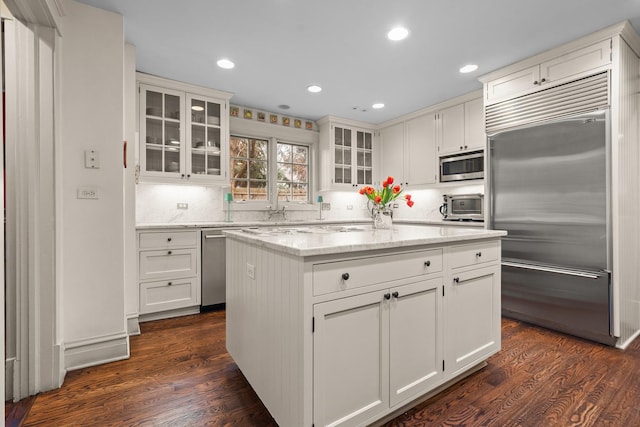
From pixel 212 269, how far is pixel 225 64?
2114mm

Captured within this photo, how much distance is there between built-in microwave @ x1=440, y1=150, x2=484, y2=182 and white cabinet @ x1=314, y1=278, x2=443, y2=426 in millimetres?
2553

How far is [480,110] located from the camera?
12.5 feet

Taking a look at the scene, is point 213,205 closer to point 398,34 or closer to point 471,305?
point 398,34

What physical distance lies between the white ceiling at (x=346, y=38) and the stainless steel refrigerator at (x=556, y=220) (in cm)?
79

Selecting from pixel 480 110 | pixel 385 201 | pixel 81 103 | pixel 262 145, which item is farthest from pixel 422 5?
pixel 262 145

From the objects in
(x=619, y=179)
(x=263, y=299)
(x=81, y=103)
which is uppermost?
(x=81, y=103)

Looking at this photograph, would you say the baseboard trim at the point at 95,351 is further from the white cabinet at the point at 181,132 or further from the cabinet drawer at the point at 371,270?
the cabinet drawer at the point at 371,270

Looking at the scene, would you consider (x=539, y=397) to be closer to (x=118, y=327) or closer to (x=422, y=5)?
(x=422, y=5)

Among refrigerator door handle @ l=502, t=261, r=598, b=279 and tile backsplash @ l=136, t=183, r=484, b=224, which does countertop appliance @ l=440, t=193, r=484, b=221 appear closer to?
tile backsplash @ l=136, t=183, r=484, b=224

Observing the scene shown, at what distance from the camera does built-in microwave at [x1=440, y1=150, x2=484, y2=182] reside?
3809mm

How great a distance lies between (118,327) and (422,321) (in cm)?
213

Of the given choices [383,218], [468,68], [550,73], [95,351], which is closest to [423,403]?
[383,218]

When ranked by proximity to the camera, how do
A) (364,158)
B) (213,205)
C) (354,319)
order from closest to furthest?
(354,319)
(213,205)
(364,158)

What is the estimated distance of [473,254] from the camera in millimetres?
1991
